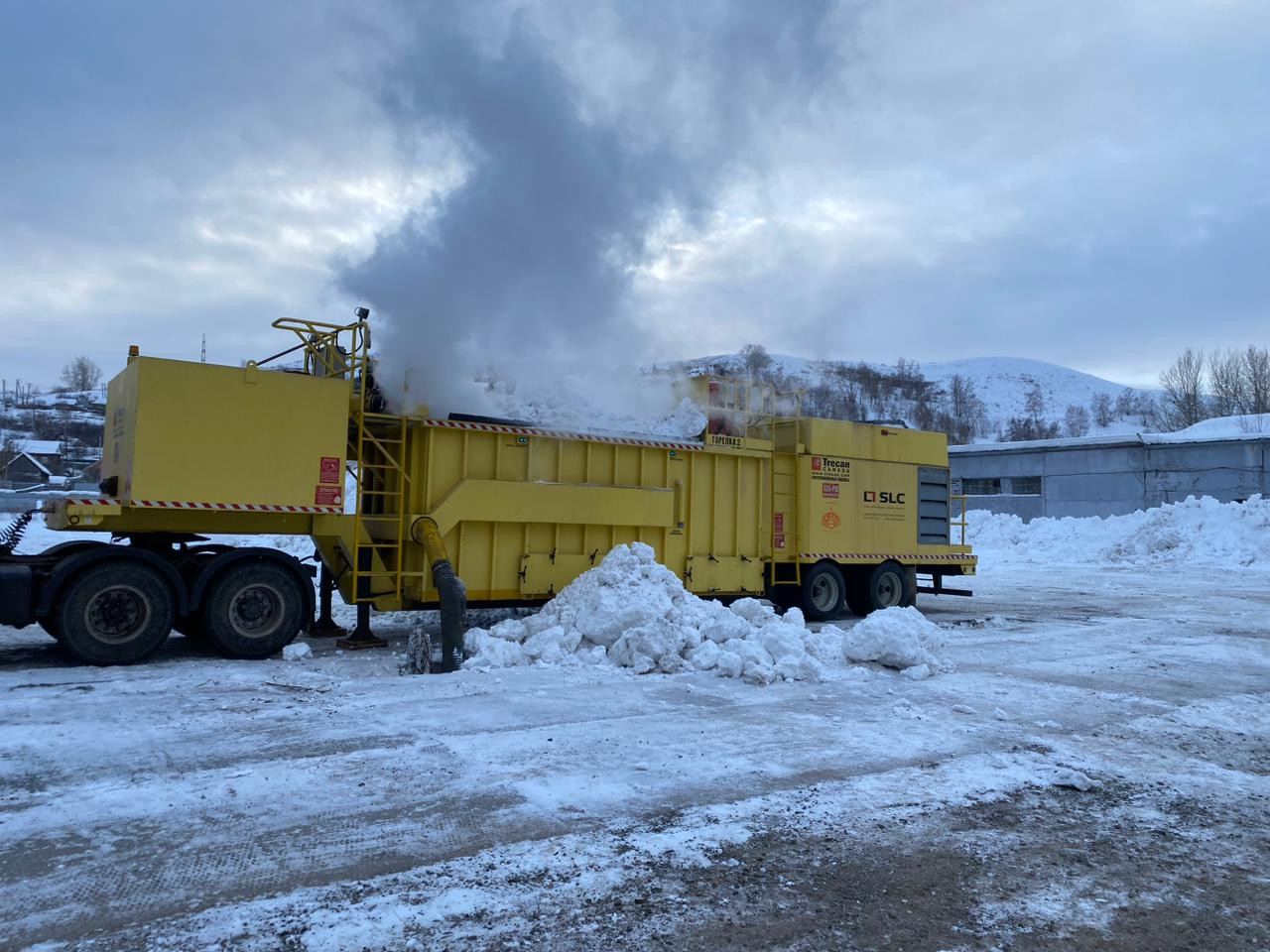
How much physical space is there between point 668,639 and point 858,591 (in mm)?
7129

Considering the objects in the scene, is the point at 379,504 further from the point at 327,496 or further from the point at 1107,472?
Answer: the point at 1107,472

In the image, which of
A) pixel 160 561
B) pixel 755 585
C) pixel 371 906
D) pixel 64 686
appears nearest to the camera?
pixel 371 906

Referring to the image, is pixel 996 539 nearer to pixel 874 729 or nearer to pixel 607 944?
pixel 874 729

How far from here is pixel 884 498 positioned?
50.2 ft

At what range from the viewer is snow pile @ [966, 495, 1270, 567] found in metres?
26.9

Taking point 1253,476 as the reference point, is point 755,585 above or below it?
below

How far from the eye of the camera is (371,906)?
3.59 m

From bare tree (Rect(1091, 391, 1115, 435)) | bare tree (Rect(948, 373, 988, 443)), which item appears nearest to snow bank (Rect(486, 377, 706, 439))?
bare tree (Rect(948, 373, 988, 443))

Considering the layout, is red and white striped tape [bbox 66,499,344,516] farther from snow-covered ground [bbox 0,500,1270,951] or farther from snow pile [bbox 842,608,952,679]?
snow pile [bbox 842,608,952,679]

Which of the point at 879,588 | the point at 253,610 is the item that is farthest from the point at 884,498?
the point at 253,610

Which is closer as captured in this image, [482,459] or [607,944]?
[607,944]

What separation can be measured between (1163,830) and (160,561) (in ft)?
27.5

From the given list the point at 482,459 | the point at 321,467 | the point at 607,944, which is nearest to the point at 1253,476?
the point at 482,459

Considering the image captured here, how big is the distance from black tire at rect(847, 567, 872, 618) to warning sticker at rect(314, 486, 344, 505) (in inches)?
354
